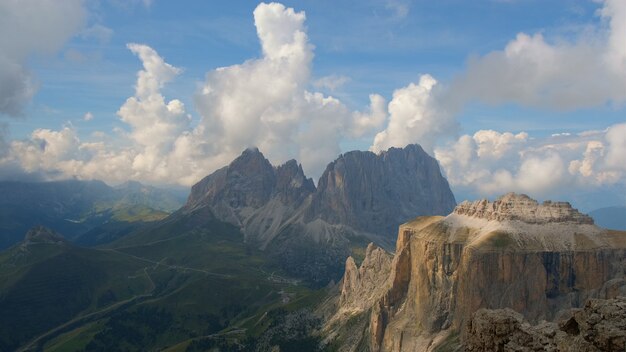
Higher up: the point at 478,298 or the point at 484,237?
the point at 484,237

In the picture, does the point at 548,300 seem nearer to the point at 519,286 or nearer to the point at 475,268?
the point at 519,286

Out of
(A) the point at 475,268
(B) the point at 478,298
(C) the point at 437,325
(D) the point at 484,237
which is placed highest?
(D) the point at 484,237

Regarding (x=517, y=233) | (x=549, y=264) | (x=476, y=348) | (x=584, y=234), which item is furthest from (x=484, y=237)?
(x=476, y=348)

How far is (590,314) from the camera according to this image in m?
30.0

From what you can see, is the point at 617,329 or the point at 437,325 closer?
the point at 617,329

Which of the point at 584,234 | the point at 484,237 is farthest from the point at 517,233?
the point at 584,234

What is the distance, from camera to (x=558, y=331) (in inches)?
1241

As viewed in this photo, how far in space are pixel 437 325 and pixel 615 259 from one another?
7168 cm

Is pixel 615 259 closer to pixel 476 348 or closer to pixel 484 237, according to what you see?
pixel 484 237

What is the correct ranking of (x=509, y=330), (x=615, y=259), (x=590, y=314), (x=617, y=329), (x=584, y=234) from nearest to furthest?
(x=617, y=329) → (x=590, y=314) → (x=509, y=330) → (x=615, y=259) → (x=584, y=234)

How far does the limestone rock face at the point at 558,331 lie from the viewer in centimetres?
2764

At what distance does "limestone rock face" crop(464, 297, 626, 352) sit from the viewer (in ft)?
90.7

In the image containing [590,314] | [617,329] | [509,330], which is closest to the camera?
[617,329]

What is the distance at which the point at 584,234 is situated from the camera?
192m
